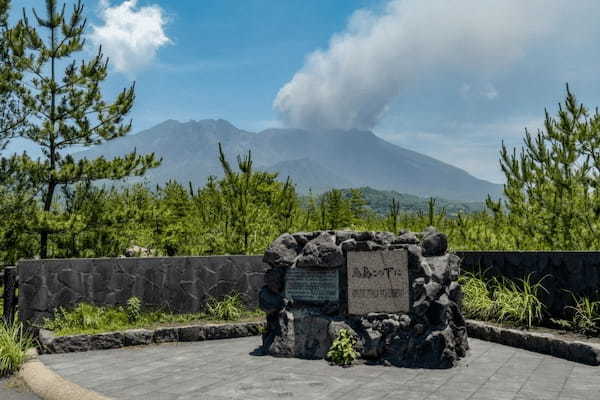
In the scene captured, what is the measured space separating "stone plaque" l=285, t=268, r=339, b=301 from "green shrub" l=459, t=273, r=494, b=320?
3669 mm

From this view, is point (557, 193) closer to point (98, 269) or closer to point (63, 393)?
point (98, 269)

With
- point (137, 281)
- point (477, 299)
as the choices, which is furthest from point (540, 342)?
point (137, 281)

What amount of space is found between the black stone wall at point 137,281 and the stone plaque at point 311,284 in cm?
314

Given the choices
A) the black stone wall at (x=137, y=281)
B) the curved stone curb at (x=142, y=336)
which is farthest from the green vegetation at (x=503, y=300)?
the black stone wall at (x=137, y=281)

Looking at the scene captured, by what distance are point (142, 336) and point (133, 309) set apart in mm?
1052

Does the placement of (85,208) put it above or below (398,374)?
above

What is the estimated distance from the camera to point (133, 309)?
10.8m

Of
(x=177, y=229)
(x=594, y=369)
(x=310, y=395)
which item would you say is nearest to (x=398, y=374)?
(x=310, y=395)

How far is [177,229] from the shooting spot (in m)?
22.5

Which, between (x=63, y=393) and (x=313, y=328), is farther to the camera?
(x=313, y=328)

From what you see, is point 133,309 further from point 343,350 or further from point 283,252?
point 343,350

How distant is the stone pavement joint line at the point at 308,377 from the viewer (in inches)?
248

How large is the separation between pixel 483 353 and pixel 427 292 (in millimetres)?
1624

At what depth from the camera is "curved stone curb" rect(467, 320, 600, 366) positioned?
7742mm
